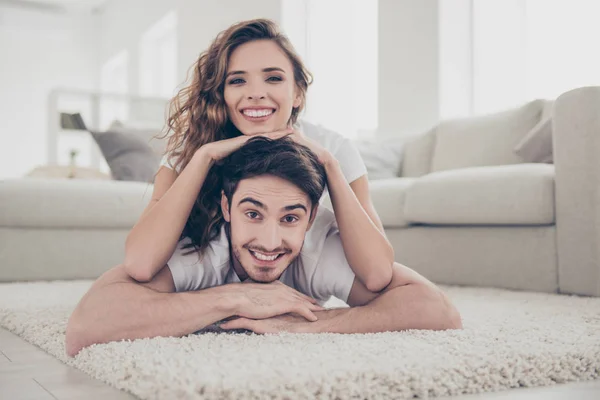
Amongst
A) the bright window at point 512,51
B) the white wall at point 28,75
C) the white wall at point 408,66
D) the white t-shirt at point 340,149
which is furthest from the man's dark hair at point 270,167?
the white wall at point 28,75

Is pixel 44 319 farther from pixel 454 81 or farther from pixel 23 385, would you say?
pixel 454 81

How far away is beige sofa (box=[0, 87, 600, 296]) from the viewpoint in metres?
2.26

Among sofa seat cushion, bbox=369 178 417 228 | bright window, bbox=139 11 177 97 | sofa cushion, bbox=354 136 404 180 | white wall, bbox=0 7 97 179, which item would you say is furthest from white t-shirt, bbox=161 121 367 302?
white wall, bbox=0 7 97 179

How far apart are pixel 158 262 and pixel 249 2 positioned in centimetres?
494

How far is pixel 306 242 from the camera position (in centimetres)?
153

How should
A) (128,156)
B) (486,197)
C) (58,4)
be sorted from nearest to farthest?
1. (486,197)
2. (128,156)
3. (58,4)

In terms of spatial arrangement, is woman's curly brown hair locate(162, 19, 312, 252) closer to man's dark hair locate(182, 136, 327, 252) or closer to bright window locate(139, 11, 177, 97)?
man's dark hair locate(182, 136, 327, 252)

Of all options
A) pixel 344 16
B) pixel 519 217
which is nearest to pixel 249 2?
pixel 344 16

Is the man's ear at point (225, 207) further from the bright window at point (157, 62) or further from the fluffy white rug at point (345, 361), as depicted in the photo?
the bright window at point (157, 62)

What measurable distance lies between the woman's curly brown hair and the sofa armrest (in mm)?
1129

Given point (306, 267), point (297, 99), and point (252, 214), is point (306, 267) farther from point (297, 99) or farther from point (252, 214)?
point (297, 99)

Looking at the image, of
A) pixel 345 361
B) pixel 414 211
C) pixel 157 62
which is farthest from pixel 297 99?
pixel 157 62

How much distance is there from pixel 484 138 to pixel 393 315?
213 cm

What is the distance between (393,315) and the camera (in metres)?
1.42
